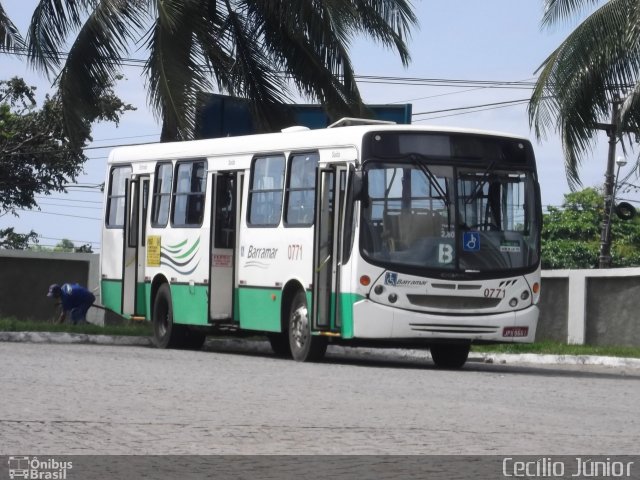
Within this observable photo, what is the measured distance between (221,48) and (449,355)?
9530mm

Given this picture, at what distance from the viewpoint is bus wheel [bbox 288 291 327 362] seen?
18.5 metres

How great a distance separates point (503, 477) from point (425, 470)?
48 cm

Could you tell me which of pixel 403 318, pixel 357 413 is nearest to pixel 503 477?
pixel 357 413

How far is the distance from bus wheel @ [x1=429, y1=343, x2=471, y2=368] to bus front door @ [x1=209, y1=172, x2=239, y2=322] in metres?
3.20

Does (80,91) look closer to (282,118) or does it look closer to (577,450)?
(282,118)

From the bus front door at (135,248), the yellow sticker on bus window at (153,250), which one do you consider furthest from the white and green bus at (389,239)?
the bus front door at (135,248)

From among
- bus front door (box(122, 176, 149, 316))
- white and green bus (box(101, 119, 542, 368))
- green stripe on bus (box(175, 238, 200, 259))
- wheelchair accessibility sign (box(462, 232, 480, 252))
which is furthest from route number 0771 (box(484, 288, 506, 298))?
bus front door (box(122, 176, 149, 316))

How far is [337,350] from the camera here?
24.1m

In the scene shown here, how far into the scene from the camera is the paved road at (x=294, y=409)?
9.26 meters

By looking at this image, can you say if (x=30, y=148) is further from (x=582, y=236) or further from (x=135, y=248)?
(x=582, y=236)

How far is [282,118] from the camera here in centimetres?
2695

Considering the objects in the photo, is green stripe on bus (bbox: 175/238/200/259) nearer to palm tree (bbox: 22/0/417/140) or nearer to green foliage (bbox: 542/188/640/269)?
palm tree (bbox: 22/0/417/140)

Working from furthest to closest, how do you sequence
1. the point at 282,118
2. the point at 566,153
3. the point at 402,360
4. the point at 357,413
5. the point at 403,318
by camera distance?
1. the point at 282,118
2. the point at 566,153
3. the point at 402,360
4. the point at 403,318
5. the point at 357,413

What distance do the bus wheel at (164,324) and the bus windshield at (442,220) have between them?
536cm
